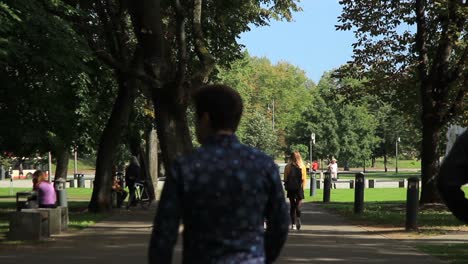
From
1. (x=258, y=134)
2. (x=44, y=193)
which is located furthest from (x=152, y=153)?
(x=258, y=134)

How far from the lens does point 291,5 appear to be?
97.8 ft

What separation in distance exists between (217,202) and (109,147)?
20143 mm

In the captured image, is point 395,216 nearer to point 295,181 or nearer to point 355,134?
point 295,181

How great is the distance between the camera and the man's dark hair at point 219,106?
11.8 ft

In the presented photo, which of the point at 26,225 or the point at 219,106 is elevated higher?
the point at 219,106

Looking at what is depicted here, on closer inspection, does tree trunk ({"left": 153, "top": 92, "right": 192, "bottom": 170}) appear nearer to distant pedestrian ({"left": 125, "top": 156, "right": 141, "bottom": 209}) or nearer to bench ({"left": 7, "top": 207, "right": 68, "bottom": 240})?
bench ({"left": 7, "top": 207, "right": 68, "bottom": 240})

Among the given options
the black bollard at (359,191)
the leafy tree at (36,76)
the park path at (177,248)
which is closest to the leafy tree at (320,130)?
the black bollard at (359,191)

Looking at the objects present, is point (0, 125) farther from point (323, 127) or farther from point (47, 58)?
point (323, 127)

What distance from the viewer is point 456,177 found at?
358 cm

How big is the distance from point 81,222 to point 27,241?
4497mm

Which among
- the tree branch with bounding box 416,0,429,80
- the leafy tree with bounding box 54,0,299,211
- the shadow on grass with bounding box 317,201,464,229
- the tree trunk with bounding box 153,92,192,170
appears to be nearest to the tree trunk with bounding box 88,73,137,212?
the leafy tree with bounding box 54,0,299,211

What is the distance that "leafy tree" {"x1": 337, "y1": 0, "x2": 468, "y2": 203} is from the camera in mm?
22391

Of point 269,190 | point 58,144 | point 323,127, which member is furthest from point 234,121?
point 323,127

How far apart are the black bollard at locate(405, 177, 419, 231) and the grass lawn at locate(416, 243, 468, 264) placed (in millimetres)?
2276
